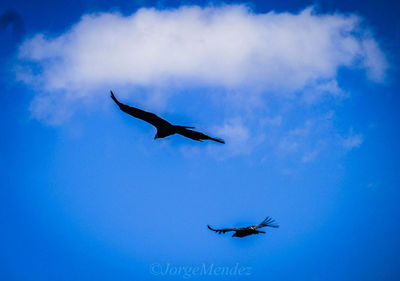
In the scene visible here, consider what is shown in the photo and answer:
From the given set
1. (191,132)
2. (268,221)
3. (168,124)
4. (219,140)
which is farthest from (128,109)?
(268,221)

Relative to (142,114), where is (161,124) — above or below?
above

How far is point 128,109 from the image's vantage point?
593 cm

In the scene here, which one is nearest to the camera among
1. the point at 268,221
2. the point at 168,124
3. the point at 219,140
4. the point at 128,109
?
the point at 219,140

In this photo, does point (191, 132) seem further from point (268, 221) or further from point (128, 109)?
point (268, 221)

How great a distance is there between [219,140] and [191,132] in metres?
0.87

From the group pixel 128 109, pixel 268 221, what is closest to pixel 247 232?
pixel 268 221

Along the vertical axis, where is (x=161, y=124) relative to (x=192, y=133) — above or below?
above

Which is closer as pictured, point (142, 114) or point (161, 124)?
point (142, 114)

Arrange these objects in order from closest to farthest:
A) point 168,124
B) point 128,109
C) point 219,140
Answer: point 219,140, point 128,109, point 168,124

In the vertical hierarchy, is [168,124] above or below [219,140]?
above

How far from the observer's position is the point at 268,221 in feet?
44.8

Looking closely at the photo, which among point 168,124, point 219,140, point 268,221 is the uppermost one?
point 268,221

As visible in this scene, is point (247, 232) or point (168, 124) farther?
point (247, 232)

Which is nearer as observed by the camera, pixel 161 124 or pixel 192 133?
pixel 192 133
